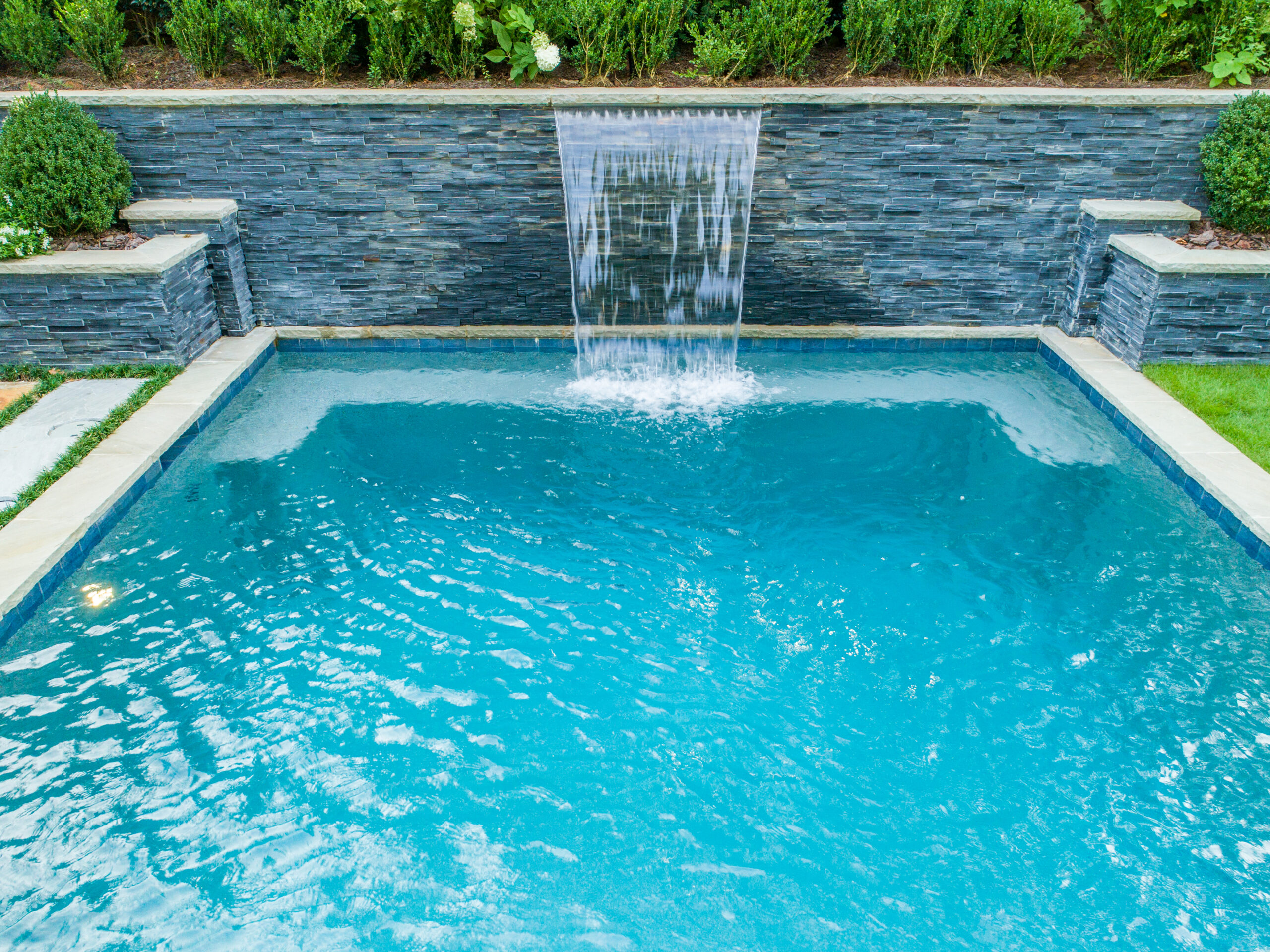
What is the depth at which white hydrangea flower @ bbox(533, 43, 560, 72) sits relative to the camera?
19.4 ft

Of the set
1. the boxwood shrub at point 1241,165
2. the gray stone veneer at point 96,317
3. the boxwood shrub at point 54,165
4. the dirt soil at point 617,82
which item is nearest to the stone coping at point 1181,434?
the boxwood shrub at point 1241,165

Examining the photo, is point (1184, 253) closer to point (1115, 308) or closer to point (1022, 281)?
point (1115, 308)

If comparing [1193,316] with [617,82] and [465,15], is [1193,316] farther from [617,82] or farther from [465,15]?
[465,15]

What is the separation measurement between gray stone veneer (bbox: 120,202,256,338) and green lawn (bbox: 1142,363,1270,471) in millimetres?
6273

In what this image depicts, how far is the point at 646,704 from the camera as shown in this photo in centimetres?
336

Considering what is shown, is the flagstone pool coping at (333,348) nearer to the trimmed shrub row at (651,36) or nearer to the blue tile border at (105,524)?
the blue tile border at (105,524)

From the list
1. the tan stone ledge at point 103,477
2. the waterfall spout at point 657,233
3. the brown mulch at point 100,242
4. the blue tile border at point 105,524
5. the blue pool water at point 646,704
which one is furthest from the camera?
the waterfall spout at point 657,233

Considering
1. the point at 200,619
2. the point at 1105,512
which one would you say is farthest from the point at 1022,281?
the point at 200,619

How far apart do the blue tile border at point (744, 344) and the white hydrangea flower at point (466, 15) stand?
2102 millimetres

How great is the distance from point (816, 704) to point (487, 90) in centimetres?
461

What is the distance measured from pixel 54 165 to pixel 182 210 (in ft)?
2.45

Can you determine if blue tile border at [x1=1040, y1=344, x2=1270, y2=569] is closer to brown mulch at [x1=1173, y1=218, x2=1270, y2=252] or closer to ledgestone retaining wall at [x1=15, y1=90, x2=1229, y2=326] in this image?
ledgestone retaining wall at [x1=15, y1=90, x2=1229, y2=326]

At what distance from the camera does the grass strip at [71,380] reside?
4.39 m

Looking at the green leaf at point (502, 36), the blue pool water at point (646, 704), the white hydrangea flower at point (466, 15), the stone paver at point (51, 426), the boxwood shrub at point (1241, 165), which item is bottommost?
the blue pool water at point (646, 704)
